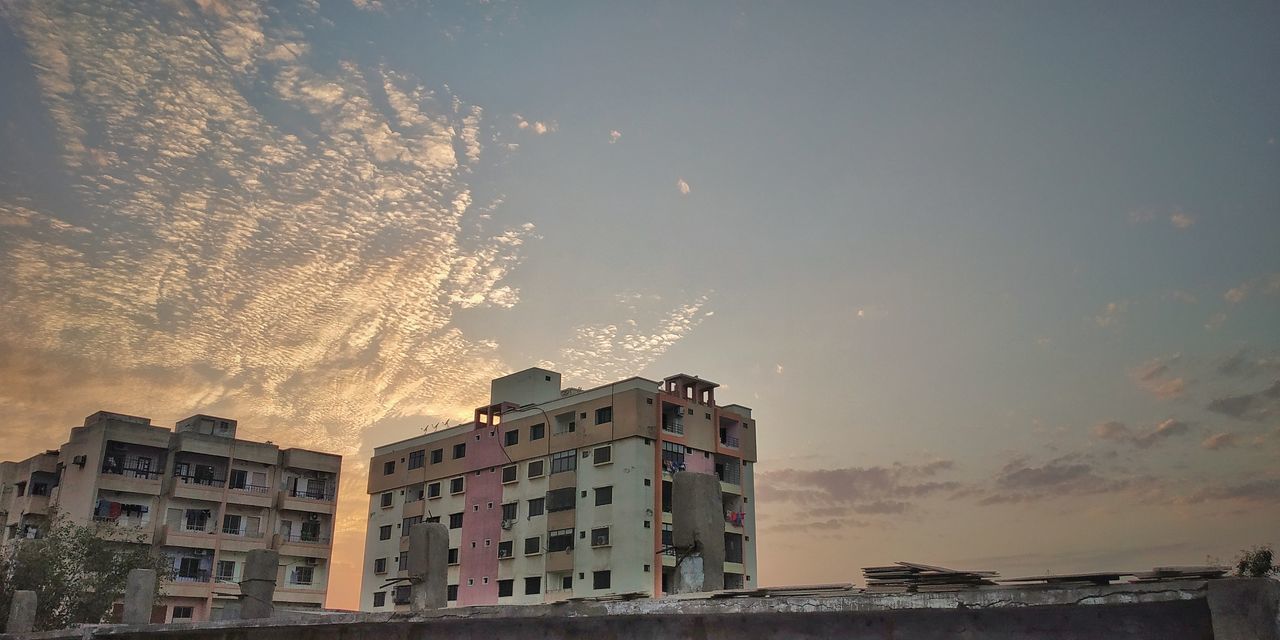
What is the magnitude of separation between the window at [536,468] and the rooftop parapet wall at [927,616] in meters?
43.9

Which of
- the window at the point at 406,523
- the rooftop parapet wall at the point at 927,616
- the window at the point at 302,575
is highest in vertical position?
the window at the point at 406,523

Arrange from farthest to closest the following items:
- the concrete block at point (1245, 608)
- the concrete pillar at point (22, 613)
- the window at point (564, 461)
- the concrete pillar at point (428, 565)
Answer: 1. the window at point (564, 461)
2. the concrete pillar at point (22, 613)
3. the concrete pillar at point (428, 565)
4. the concrete block at point (1245, 608)

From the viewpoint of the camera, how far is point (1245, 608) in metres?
4.96

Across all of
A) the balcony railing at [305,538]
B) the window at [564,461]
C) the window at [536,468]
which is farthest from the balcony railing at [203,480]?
the window at [564,461]

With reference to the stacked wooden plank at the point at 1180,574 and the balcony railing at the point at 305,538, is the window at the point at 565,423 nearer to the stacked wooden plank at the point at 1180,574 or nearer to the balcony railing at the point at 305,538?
the balcony railing at the point at 305,538

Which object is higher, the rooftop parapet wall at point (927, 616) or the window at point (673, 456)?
the window at point (673, 456)

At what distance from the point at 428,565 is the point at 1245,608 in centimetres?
1022

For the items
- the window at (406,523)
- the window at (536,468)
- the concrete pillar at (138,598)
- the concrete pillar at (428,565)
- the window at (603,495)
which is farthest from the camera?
the window at (406,523)

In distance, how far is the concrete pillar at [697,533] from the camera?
1063 cm

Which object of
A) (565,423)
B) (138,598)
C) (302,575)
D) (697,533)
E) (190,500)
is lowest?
(138,598)

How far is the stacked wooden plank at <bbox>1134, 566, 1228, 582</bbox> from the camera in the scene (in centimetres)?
533

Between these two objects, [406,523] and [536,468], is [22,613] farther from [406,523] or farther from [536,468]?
[406,523]

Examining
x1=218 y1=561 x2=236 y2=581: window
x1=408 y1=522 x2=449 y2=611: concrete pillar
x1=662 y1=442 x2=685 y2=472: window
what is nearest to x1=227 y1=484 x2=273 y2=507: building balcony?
x1=218 y1=561 x2=236 y2=581: window

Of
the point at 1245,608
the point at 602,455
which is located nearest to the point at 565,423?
the point at 602,455
